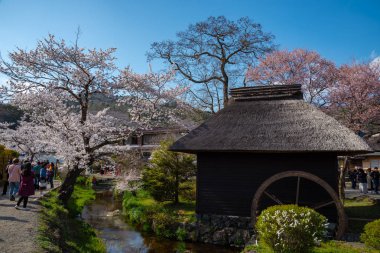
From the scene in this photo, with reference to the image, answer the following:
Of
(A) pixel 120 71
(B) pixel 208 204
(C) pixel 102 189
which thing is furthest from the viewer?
(C) pixel 102 189

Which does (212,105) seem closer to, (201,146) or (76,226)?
(201,146)

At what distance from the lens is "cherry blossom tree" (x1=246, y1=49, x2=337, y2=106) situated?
A: 21.4 metres

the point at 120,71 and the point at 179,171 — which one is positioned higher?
the point at 120,71

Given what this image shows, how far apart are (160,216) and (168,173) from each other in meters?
3.60

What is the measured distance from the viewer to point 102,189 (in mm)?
29094

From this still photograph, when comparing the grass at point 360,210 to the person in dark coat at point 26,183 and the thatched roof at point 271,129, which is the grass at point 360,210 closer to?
the thatched roof at point 271,129

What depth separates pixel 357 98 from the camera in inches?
772

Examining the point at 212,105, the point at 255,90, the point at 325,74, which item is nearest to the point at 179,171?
the point at 255,90

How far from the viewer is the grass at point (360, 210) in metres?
12.0

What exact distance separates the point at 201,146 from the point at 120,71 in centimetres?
521

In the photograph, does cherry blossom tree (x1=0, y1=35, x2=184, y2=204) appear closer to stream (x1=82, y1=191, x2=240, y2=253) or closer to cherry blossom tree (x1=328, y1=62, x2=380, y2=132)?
stream (x1=82, y1=191, x2=240, y2=253)

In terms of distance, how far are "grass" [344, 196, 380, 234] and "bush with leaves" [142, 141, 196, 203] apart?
7.72m

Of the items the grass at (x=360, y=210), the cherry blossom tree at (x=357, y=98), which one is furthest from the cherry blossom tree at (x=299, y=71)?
the grass at (x=360, y=210)

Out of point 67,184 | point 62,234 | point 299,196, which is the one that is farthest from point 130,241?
point 299,196
